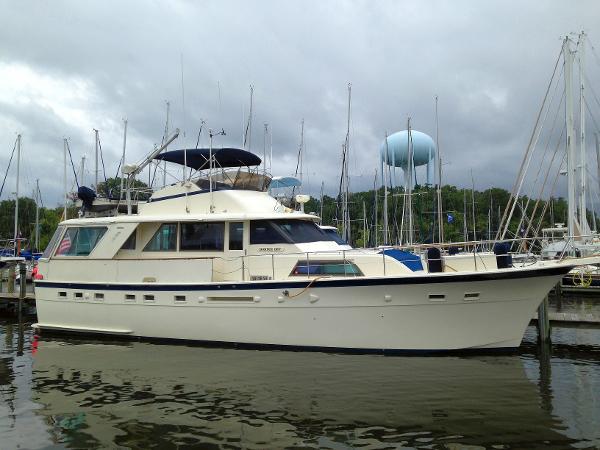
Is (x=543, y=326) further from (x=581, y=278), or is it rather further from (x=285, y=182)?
(x=581, y=278)

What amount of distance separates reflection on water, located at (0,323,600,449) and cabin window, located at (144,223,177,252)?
7.71 ft

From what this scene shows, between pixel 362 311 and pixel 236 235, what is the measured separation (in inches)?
141

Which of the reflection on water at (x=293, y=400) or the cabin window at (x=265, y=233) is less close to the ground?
the cabin window at (x=265, y=233)

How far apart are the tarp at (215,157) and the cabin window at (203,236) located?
220 cm

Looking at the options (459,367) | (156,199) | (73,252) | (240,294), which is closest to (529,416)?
(459,367)

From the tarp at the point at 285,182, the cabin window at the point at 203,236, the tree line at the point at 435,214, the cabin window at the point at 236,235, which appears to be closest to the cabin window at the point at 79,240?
the cabin window at the point at 203,236

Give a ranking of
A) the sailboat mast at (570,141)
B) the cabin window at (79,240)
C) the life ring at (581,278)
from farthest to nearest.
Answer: the life ring at (581,278)
the sailboat mast at (570,141)
the cabin window at (79,240)

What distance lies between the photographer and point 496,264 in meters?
9.95

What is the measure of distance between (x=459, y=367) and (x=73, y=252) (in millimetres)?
9600

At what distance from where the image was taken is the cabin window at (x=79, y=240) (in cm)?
1230

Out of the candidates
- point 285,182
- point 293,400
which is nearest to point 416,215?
point 285,182

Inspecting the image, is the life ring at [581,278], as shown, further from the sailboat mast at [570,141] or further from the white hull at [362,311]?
the white hull at [362,311]

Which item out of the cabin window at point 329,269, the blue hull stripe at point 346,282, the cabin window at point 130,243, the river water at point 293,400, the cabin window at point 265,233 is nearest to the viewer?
the river water at point 293,400

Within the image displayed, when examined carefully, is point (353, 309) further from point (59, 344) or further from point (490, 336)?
point (59, 344)
